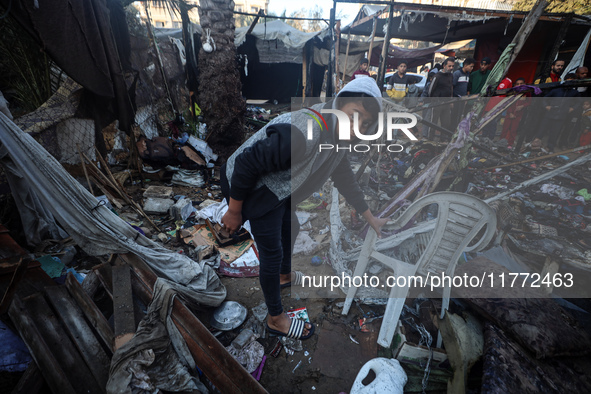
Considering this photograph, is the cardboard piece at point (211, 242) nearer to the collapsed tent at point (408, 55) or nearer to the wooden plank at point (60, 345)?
the wooden plank at point (60, 345)

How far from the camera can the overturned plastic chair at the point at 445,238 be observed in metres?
1.63

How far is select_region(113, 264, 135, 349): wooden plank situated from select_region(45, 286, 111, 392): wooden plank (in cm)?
17

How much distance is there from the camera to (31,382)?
1.49m

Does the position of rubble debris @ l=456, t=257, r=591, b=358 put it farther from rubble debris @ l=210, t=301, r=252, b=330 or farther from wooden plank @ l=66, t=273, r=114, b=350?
wooden plank @ l=66, t=273, r=114, b=350

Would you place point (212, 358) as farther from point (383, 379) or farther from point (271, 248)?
point (383, 379)

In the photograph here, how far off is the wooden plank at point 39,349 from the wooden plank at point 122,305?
1.03 feet

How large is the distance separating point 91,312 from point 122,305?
24 centimetres

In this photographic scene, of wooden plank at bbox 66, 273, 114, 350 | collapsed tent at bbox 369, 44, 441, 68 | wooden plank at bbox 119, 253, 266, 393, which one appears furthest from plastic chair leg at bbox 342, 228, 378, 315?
collapsed tent at bbox 369, 44, 441, 68

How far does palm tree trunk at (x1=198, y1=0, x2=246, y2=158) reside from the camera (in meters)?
5.33

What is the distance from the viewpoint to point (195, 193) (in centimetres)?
451

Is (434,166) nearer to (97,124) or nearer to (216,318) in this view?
(216,318)

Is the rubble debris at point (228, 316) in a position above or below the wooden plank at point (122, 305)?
below

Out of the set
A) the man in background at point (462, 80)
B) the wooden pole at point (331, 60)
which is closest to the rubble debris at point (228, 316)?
the wooden pole at point (331, 60)

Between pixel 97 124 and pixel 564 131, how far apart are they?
9621 mm
